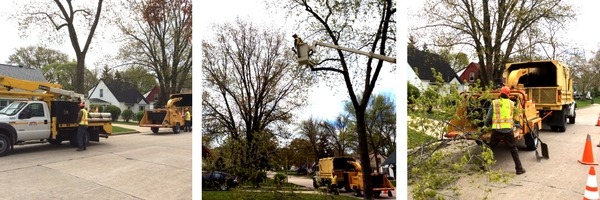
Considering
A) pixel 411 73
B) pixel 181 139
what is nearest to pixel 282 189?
pixel 181 139

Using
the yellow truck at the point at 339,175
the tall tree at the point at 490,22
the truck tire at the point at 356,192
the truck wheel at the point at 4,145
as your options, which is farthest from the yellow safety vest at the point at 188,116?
the tall tree at the point at 490,22

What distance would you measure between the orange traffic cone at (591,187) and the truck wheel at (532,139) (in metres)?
0.26

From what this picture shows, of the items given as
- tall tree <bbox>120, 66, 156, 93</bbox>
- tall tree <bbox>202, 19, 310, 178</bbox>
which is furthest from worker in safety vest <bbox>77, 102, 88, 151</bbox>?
tall tree <bbox>202, 19, 310, 178</bbox>

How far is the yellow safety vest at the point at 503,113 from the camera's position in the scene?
178 centimetres

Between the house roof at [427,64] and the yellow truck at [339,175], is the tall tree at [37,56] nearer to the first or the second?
the yellow truck at [339,175]

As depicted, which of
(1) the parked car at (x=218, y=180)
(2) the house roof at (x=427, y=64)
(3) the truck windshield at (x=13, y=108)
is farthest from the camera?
(1) the parked car at (x=218, y=180)

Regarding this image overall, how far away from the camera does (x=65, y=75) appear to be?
226 centimetres

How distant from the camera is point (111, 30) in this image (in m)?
2.28

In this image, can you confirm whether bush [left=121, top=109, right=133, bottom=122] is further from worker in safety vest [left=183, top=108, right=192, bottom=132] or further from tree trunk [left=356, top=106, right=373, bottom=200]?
tree trunk [left=356, top=106, right=373, bottom=200]

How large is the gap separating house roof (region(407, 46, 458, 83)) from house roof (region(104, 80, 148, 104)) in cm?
169

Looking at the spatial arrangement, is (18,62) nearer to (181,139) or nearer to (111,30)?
(111,30)

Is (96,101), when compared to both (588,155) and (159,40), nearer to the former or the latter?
(159,40)

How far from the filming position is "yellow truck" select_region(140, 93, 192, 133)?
230 centimetres

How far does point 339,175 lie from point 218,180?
869mm
